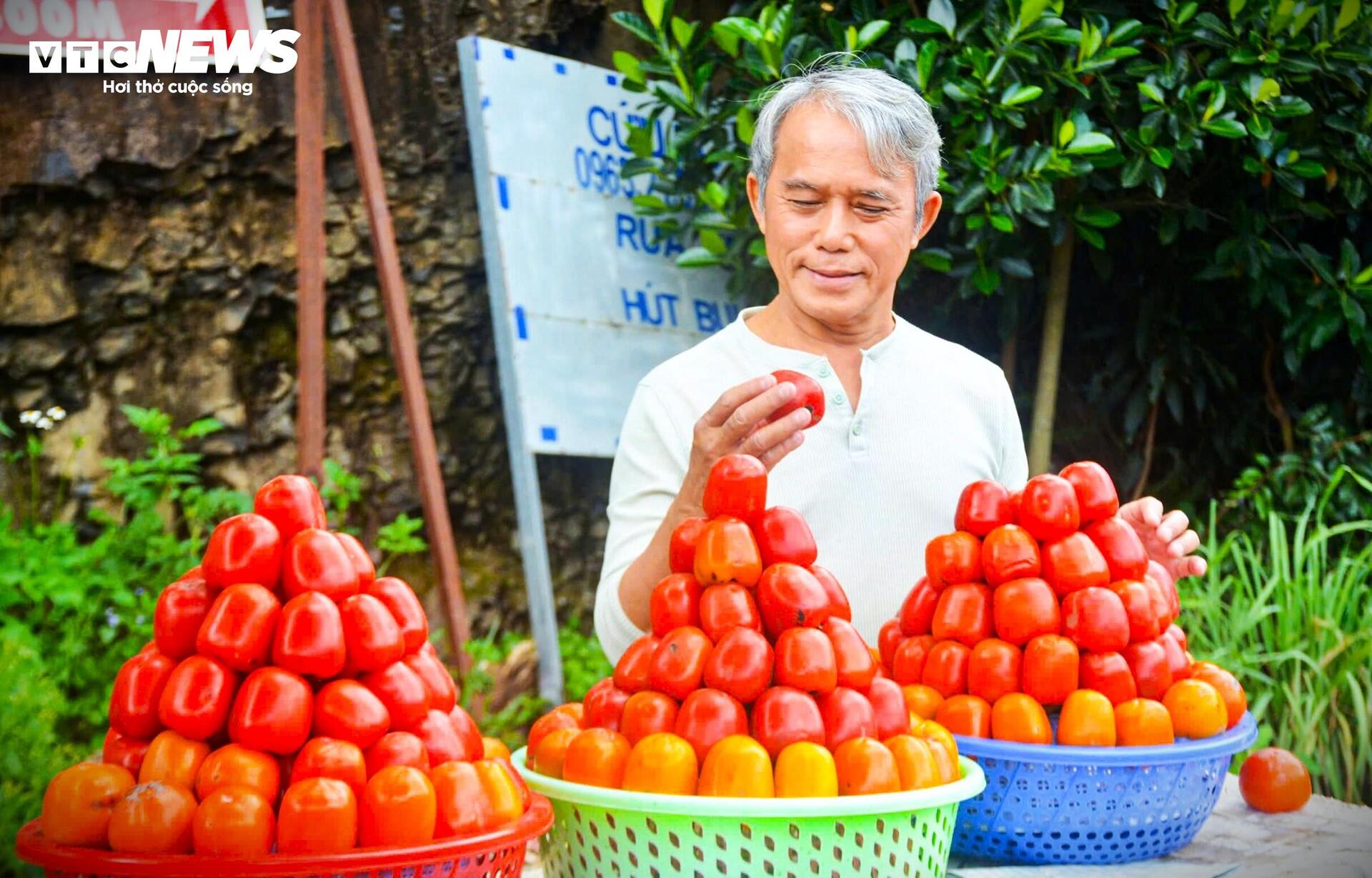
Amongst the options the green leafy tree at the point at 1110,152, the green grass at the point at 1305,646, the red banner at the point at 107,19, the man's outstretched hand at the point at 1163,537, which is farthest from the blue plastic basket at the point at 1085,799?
the red banner at the point at 107,19

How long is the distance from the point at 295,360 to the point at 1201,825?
298 centimetres

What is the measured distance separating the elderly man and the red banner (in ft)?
7.10

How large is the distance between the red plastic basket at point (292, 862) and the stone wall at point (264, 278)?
8.63 ft

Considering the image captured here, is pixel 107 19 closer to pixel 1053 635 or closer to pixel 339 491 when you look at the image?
pixel 339 491

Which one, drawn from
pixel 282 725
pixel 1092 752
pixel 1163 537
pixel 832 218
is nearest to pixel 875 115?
pixel 832 218

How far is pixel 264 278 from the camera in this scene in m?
3.86

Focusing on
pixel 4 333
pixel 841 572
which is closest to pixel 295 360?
pixel 4 333

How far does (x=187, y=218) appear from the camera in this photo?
3713mm

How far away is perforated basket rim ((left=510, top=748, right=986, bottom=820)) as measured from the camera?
1.21 meters

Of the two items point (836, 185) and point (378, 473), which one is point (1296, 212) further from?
point (378, 473)

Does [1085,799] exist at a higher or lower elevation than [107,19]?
lower

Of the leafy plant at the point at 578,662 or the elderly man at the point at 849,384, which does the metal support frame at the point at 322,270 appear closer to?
the leafy plant at the point at 578,662

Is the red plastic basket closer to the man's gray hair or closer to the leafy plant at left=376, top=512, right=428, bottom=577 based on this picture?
the man's gray hair

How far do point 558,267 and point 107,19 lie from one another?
1.40 meters
